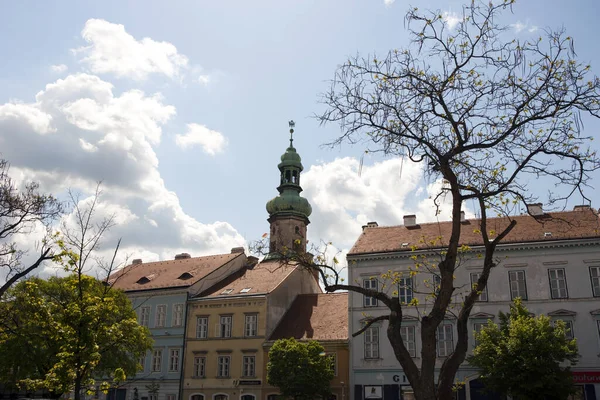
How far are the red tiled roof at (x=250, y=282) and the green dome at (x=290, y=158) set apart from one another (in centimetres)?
1424

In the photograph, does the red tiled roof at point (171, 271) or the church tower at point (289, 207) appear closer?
the red tiled roof at point (171, 271)

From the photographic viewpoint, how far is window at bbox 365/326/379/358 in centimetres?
3391

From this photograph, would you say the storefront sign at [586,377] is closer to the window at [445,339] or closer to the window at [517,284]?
the window at [517,284]

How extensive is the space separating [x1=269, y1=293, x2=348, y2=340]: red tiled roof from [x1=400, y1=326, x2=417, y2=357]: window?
381 centimetres

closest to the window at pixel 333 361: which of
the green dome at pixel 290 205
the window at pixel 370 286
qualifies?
the window at pixel 370 286

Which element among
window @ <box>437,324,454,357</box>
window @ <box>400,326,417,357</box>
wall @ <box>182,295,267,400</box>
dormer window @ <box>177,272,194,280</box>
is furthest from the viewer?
dormer window @ <box>177,272,194,280</box>

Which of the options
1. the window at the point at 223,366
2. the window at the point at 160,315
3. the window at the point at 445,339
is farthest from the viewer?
the window at the point at 160,315

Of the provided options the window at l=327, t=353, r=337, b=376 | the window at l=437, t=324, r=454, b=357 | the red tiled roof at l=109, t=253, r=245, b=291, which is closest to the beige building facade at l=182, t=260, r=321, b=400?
the red tiled roof at l=109, t=253, r=245, b=291

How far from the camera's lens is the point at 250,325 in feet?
127

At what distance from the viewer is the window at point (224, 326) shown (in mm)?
39500

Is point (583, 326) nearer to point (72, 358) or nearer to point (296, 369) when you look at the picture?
point (296, 369)

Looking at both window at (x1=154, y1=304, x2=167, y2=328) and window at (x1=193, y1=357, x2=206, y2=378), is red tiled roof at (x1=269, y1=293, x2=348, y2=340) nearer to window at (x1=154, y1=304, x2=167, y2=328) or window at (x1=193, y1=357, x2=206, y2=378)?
window at (x1=193, y1=357, x2=206, y2=378)

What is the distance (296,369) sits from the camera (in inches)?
1254

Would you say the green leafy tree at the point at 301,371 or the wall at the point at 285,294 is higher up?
the wall at the point at 285,294
